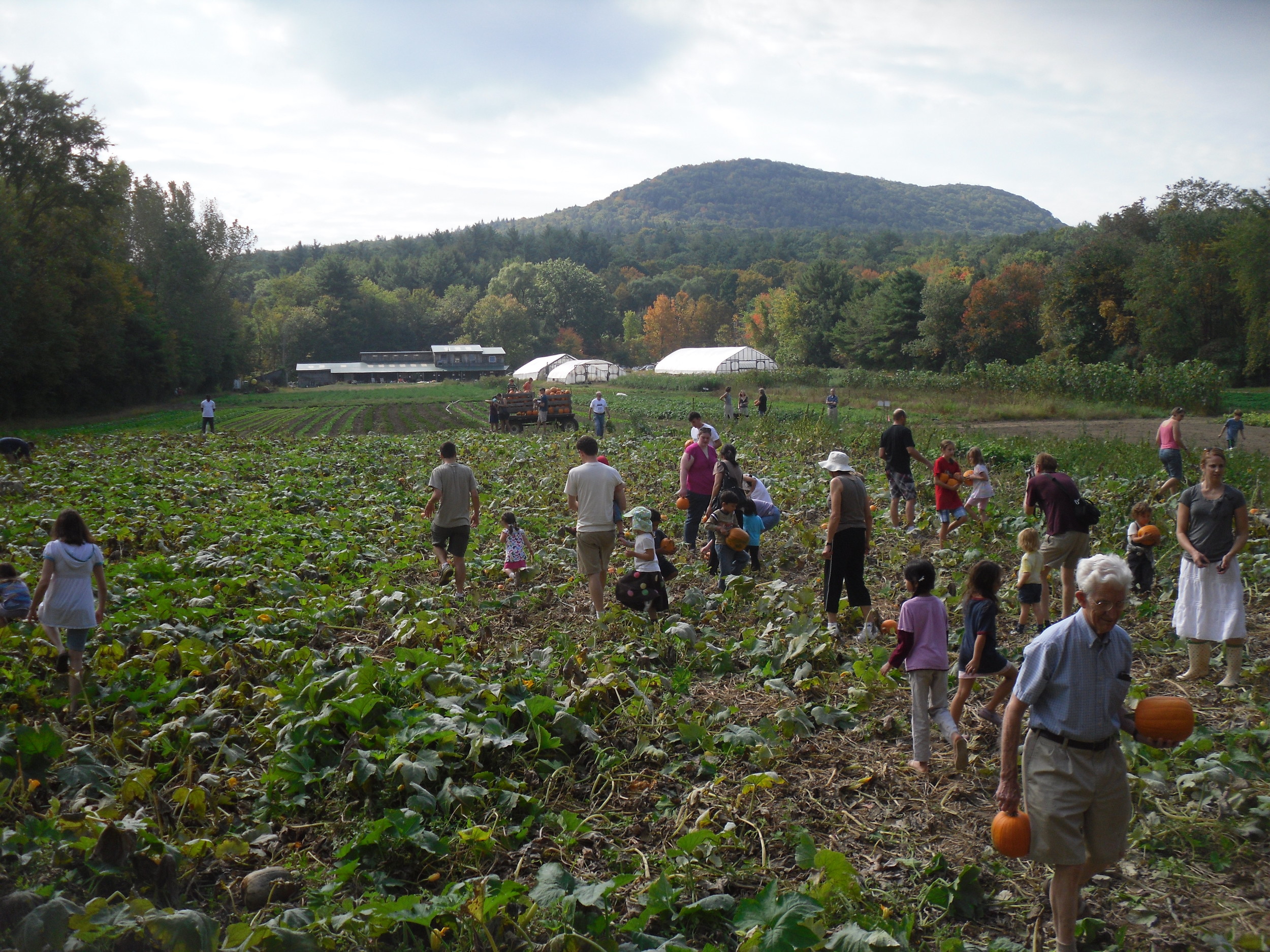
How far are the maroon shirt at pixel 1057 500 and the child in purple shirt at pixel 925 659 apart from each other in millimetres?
3034

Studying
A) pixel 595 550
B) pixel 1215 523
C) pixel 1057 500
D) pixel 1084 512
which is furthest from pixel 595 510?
pixel 1215 523

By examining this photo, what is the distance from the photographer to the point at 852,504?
7.32 meters

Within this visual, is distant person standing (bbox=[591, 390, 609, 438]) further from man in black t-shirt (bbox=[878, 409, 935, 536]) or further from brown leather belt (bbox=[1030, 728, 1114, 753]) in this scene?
brown leather belt (bbox=[1030, 728, 1114, 753])

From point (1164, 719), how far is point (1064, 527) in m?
4.77

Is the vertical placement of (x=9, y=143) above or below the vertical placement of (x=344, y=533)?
above

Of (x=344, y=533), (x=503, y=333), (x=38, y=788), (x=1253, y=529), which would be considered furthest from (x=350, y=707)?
(x=503, y=333)

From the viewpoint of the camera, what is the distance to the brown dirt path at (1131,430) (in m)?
22.6

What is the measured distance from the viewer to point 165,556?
10.1 meters

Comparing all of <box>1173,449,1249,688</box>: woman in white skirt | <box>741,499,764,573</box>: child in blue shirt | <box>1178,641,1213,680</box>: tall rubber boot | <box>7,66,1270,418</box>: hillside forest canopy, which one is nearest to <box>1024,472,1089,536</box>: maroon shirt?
<box>1173,449,1249,688</box>: woman in white skirt

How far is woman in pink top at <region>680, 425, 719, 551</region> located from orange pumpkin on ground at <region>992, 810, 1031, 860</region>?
22.8ft

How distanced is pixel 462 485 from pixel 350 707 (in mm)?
4453

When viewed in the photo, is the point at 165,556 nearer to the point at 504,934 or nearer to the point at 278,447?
the point at 504,934

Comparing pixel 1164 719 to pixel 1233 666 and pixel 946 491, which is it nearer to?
pixel 1233 666

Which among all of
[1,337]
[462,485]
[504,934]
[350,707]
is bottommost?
[504,934]
